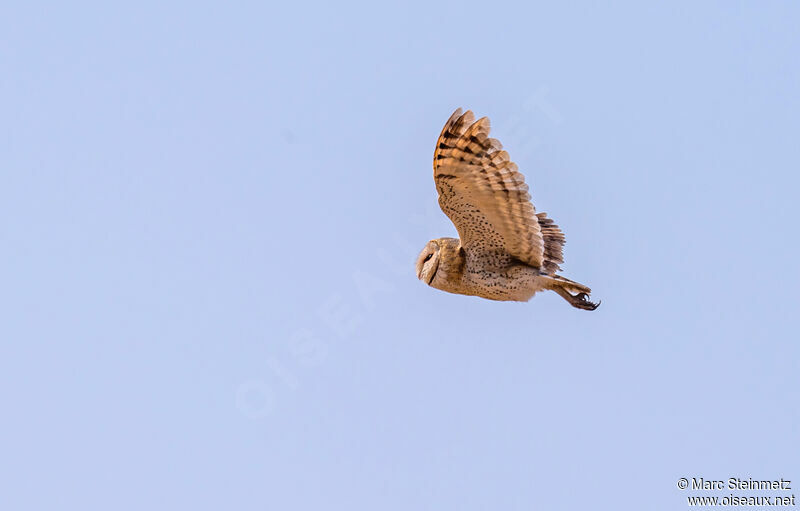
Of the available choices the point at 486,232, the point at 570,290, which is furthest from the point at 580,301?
the point at 486,232

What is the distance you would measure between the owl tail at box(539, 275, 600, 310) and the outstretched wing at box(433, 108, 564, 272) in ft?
0.73

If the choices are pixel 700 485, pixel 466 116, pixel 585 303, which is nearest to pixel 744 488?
pixel 700 485

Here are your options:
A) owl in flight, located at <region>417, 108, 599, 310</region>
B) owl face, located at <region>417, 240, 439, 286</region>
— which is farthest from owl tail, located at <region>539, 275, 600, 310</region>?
owl face, located at <region>417, 240, 439, 286</region>

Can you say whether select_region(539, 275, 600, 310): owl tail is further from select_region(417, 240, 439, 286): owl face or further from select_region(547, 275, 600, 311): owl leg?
select_region(417, 240, 439, 286): owl face

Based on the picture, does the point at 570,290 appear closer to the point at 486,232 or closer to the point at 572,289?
the point at 572,289

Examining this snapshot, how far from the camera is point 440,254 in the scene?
12.4 metres

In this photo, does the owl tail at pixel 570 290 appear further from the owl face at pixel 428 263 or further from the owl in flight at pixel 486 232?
the owl face at pixel 428 263

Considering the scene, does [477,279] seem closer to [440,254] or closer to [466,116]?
[440,254]

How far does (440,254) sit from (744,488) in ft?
15.9

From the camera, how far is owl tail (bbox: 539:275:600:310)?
41.3 ft

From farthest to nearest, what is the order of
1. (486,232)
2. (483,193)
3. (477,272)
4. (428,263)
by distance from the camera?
(428,263) < (477,272) < (486,232) < (483,193)

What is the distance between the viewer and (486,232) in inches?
469

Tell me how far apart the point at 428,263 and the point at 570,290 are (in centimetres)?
170

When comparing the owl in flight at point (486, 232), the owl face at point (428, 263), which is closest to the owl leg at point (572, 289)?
the owl in flight at point (486, 232)
